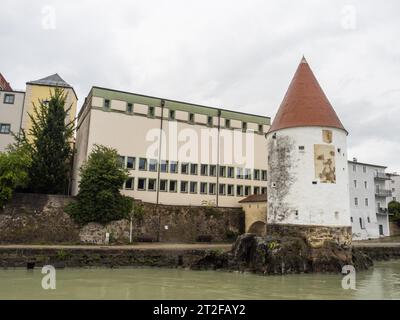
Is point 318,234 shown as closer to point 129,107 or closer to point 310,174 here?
point 310,174

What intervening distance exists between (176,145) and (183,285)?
911 inches

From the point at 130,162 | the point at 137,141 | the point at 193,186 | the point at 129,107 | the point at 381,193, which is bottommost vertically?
the point at 193,186

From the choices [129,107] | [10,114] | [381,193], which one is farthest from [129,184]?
[381,193]

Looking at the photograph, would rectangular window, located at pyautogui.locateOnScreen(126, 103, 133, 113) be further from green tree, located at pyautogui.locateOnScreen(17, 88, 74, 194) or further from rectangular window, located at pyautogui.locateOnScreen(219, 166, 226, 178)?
rectangular window, located at pyautogui.locateOnScreen(219, 166, 226, 178)

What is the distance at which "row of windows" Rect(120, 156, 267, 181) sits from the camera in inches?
1506

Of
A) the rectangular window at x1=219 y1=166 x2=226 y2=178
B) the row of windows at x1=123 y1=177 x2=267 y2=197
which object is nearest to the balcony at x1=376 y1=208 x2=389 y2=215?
the row of windows at x1=123 y1=177 x2=267 y2=197

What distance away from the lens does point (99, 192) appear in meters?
30.8

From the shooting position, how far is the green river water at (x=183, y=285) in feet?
52.9

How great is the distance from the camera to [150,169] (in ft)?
128

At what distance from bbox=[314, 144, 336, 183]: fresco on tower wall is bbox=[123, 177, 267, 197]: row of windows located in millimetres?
16422

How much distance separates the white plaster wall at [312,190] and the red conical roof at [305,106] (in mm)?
650

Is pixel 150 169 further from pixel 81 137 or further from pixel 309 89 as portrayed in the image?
pixel 309 89

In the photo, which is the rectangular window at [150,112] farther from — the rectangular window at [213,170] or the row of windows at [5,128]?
the row of windows at [5,128]
